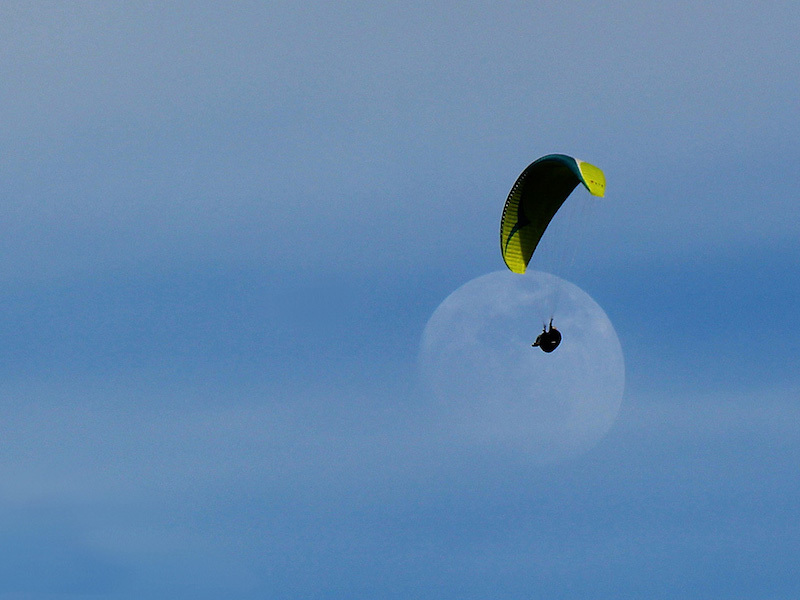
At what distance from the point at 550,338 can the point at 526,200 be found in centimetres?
892

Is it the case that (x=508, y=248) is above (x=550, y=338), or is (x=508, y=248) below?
above

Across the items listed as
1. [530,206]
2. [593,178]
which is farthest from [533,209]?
[593,178]

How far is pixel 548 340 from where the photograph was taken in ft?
249

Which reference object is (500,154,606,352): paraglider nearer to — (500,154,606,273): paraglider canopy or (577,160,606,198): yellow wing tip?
(500,154,606,273): paraglider canopy

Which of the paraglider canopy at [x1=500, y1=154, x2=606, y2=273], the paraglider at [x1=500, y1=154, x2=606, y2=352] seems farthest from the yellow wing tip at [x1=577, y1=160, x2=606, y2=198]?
the paraglider canopy at [x1=500, y1=154, x2=606, y2=273]

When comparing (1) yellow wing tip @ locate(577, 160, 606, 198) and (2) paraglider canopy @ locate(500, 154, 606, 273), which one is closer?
(1) yellow wing tip @ locate(577, 160, 606, 198)

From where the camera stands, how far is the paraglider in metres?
76.8

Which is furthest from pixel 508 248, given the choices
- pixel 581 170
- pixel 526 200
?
pixel 581 170

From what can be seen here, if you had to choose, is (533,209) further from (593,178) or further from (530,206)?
(593,178)

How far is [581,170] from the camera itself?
70.6 m

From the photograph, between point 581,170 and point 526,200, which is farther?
point 526,200

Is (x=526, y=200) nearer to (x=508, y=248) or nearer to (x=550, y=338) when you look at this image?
(x=508, y=248)

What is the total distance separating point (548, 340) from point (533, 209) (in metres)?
8.87

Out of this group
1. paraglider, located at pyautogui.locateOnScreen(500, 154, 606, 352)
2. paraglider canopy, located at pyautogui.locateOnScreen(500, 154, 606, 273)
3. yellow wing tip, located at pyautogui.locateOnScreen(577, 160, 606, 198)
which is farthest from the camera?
paraglider canopy, located at pyautogui.locateOnScreen(500, 154, 606, 273)
